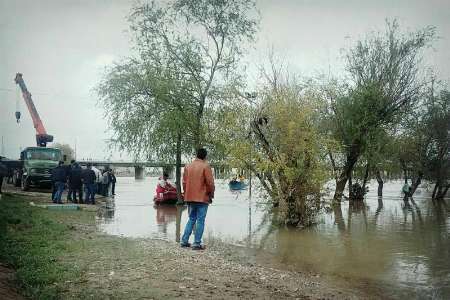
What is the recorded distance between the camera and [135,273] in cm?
668

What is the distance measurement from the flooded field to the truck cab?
28.6 ft

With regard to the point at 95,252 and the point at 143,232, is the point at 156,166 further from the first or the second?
the point at 95,252

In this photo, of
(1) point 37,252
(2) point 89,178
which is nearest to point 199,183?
(1) point 37,252

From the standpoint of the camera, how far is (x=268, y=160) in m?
14.6

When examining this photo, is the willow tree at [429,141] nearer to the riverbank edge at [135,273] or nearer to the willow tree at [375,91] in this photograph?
the willow tree at [375,91]

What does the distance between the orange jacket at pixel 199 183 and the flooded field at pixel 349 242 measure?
2.10 meters

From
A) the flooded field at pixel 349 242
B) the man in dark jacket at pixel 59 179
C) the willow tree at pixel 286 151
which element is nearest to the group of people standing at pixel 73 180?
the man in dark jacket at pixel 59 179

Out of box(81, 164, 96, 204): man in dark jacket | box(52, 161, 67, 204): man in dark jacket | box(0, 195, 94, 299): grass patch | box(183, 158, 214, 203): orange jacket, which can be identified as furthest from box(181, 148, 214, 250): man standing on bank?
box(81, 164, 96, 204): man in dark jacket

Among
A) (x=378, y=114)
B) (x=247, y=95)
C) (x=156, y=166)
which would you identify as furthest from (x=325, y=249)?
(x=378, y=114)

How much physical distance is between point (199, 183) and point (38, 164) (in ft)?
61.8

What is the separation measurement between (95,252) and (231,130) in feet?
29.4

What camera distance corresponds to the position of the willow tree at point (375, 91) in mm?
25047

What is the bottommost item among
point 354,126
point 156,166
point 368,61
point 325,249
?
point 325,249

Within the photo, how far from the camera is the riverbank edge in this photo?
19.1 feet
